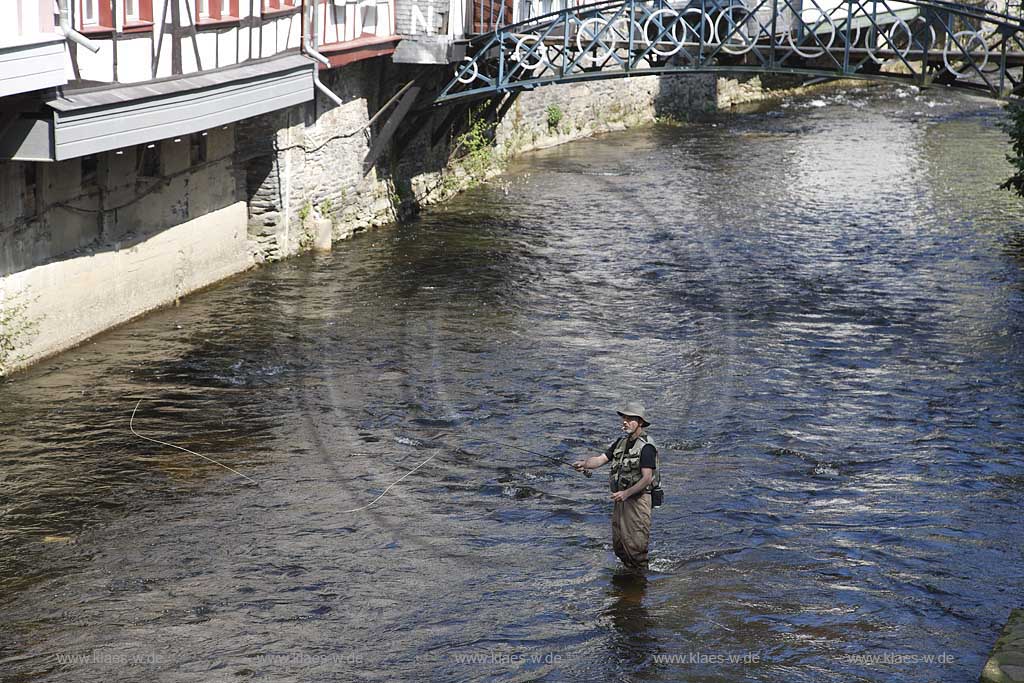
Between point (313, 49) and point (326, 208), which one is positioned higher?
point (313, 49)

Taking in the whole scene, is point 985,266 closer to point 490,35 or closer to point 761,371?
point 761,371

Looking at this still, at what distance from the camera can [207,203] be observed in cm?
1819

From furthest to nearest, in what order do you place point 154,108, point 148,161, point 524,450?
point 148,161
point 154,108
point 524,450

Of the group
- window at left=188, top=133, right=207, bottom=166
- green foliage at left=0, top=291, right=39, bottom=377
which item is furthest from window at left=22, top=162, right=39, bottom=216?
window at left=188, top=133, right=207, bottom=166

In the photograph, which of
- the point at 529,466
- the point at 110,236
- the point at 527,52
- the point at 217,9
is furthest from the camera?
the point at 527,52

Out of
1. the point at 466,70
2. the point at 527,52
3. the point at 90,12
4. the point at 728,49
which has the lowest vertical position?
the point at 466,70

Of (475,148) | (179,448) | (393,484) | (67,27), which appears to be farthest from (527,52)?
(393,484)

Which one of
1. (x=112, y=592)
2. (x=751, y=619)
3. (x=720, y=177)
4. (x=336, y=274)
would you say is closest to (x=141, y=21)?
(x=336, y=274)

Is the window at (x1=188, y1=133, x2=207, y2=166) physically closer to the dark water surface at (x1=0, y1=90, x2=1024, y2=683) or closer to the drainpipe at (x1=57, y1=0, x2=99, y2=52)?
the dark water surface at (x1=0, y1=90, x2=1024, y2=683)

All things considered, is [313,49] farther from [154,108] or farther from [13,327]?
[13,327]

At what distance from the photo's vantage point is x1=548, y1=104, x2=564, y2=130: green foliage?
31.6m

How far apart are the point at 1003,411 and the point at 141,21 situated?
9.81m

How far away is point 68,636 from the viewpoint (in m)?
8.70

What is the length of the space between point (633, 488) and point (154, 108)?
24.5 ft
